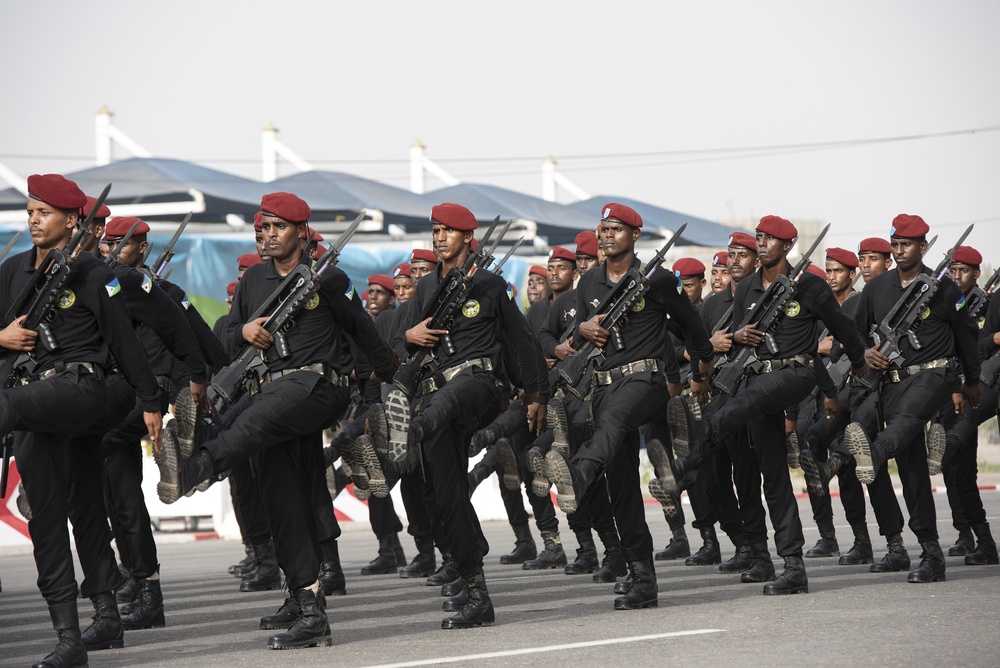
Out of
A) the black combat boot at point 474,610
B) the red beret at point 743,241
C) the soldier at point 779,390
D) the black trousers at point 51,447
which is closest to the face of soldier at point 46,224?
the black trousers at point 51,447

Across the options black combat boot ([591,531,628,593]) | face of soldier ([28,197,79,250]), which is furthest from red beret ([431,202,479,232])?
black combat boot ([591,531,628,593])

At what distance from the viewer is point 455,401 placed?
8.53 meters

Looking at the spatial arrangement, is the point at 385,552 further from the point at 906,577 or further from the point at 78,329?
the point at 78,329

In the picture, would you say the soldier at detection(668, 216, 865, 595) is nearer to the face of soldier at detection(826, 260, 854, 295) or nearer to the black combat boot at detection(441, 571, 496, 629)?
the black combat boot at detection(441, 571, 496, 629)

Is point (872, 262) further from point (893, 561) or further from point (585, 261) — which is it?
point (893, 561)

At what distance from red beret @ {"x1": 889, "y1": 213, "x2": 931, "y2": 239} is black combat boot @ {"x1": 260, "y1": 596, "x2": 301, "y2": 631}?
16.1 feet

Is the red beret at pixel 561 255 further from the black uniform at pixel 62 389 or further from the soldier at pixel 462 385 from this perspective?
the black uniform at pixel 62 389

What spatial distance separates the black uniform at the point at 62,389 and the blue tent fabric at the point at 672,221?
33.2 m

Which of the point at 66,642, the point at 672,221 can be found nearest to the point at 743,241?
the point at 66,642

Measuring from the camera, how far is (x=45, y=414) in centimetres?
710

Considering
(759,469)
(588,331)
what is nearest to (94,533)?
(588,331)

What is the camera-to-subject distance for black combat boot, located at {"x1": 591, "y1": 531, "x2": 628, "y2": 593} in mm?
10836

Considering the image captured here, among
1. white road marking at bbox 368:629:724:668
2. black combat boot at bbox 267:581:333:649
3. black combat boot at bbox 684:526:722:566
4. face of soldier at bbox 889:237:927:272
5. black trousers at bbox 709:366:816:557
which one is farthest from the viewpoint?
black combat boot at bbox 684:526:722:566

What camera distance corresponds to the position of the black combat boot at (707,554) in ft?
39.5
